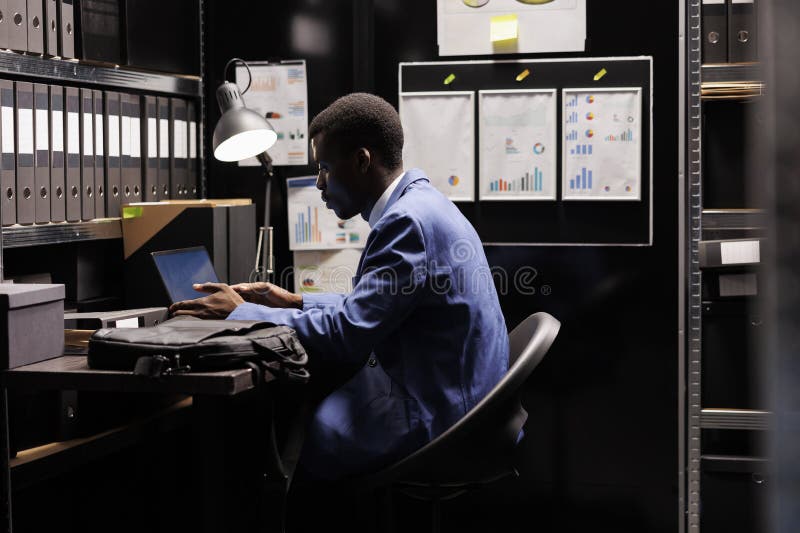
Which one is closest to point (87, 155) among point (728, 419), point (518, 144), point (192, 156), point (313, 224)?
point (192, 156)

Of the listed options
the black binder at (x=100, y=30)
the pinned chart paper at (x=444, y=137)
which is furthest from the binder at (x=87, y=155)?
the pinned chart paper at (x=444, y=137)

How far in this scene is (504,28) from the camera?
113 inches

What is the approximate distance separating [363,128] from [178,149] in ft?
3.64

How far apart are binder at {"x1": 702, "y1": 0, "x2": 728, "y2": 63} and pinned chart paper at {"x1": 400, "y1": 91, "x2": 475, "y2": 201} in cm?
75

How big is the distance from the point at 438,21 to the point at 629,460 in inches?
62.2

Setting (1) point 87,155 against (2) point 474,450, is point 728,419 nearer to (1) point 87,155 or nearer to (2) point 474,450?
(2) point 474,450

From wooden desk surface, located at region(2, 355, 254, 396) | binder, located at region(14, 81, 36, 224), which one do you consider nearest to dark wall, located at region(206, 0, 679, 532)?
binder, located at region(14, 81, 36, 224)

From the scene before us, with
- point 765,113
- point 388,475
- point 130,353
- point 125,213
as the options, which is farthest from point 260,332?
point 765,113

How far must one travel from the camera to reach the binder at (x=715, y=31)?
2.57 meters

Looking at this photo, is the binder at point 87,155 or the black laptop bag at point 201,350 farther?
the binder at point 87,155

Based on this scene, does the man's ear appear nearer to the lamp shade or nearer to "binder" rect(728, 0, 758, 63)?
the lamp shade

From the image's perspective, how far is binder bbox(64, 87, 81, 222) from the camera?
7.67 feet

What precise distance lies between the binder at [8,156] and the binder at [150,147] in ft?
1.89

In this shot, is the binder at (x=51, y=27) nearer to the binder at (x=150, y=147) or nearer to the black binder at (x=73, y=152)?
the black binder at (x=73, y=152)
